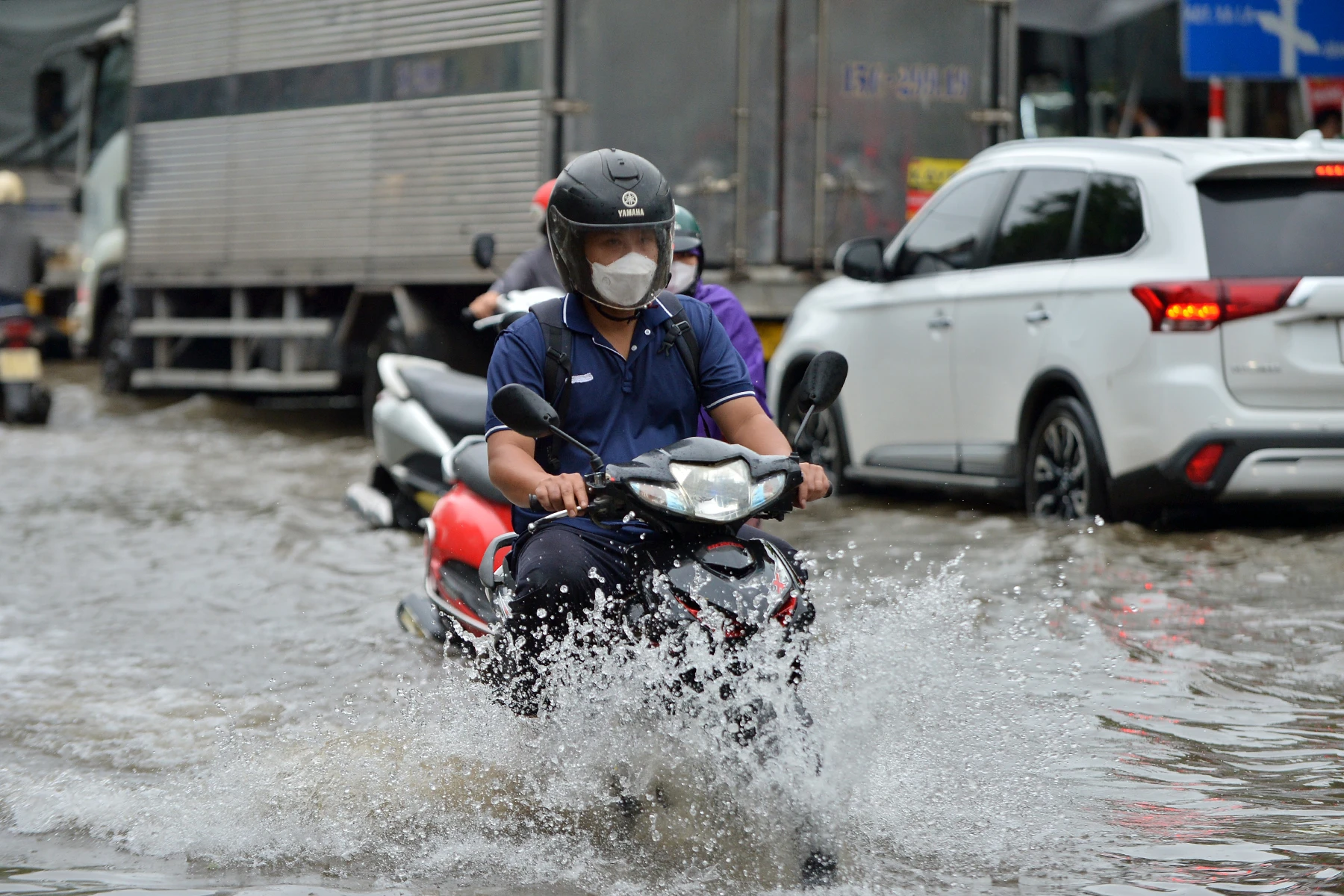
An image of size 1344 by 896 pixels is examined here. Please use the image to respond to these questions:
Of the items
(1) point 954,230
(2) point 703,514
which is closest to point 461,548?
(2) point 703,514

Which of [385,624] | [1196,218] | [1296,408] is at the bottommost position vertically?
[385,624]

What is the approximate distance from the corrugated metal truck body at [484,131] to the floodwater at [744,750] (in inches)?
169

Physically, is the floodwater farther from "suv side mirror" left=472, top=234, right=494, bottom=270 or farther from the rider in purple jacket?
"suv side mirror" left=472, top=234, right=494, bottom=270

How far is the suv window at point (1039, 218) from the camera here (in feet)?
27.4

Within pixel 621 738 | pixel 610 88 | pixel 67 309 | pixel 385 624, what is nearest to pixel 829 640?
pixel 621 738

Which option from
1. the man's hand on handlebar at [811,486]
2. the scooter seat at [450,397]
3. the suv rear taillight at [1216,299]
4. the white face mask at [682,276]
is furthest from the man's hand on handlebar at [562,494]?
the suv rear taillight at [1216,299]

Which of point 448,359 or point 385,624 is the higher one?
point 448,359

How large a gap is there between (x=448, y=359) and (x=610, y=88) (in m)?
2.74

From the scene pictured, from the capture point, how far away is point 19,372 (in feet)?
51.0

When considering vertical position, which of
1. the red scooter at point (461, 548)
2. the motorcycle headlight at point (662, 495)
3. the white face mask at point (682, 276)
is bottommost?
the red scooter at point (461, 548)

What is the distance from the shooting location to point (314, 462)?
12875mm

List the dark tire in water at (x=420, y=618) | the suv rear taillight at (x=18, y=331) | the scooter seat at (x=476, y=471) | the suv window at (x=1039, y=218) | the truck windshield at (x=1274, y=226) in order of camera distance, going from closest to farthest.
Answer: the scooter seat at (x=476, y=471) → the dark tire in water at (x=420, y=618) → the truck windshield at (x=1274, y=226) → the suv window at (x=1039, y=218) → the suv rear taillight at (x=18, y=331)

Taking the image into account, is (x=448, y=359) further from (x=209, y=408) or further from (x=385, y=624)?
(x=385, y=624)

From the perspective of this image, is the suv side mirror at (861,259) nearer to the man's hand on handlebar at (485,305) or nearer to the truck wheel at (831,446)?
the truck wheel at (831,446)
